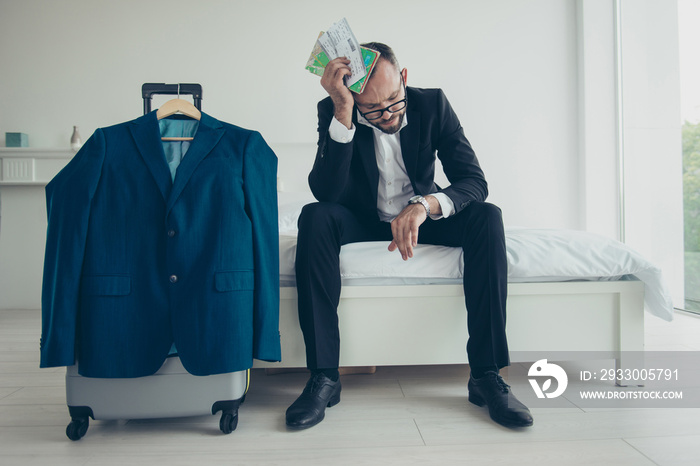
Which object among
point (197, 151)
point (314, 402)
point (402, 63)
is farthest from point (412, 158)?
point (402, 63)

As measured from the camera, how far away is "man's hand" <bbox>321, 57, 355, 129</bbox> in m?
1.26

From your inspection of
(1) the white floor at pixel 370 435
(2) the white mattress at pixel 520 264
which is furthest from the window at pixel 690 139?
(1) the white floor at pixel 370 435

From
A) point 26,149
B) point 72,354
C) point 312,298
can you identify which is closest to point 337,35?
point 312,298

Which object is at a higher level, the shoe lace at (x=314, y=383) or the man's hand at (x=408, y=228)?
the man's hand at (x=408, y=228)

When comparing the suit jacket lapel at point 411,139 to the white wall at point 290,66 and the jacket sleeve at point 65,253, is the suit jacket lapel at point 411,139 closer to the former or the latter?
the jacket sleeve at point 65,253

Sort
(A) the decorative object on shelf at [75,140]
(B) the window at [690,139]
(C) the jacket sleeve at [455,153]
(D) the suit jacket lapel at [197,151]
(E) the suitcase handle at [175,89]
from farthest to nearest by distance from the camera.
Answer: (A) the decorative object on shelf at [75,140]
(B) the window at [690,139]
(C) the jacket sleeve at [455,153]
(E) the suitcase handle at [175,89]
(D) the suit jacket lapel at [197,151]

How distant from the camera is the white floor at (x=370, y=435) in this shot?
0.98 meters

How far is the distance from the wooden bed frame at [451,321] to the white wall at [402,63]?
198cm

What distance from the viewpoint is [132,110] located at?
318 cm

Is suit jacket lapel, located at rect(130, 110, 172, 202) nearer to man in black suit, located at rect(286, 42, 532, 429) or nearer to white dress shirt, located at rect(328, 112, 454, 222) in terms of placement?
man in black suit, located at rect(286, 42, 532, 429)

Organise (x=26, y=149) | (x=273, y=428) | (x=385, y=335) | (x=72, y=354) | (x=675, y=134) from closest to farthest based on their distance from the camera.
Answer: (x=72, y=354) < (x=273, y=428) < (x=385, y=335) < (x=675, y=134) < (x=26, y=149)

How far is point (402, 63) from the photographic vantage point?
323 centimetres

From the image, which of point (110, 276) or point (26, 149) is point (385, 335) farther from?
point (26, 149)

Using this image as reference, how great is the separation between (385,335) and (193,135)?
774 millimetres
